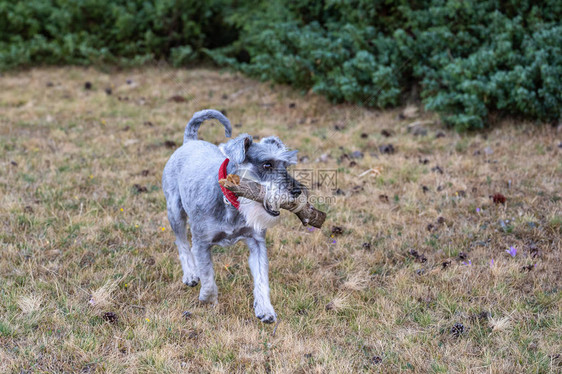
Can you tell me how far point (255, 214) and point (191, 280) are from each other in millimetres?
1380

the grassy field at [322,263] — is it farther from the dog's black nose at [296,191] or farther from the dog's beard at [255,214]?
the dog's black nose at [296,191]

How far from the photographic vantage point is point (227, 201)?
4.20 meters

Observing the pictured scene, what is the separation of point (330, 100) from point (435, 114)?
247cm

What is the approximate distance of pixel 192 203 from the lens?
4543 millimetres

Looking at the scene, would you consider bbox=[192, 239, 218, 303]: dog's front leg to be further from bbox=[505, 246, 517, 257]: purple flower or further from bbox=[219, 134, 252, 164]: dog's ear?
bbox=[505, 246, 517, 257]: purple flower

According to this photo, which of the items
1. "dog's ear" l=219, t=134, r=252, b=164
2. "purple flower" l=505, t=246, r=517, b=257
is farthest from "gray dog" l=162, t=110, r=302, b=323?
"purple flower" l=505, t=246, r=517, b=257

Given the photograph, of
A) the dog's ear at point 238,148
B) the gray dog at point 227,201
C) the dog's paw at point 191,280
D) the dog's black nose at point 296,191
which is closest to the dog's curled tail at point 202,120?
the gray dog at point 227,201

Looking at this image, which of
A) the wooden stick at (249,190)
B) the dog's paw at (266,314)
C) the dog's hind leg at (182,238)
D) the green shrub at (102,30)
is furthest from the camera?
the green shrub at (102,30)

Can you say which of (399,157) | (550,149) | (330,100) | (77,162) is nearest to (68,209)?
(77,162)

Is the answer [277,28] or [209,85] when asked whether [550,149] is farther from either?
[209,85]

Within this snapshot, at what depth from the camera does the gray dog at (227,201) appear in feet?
13.3

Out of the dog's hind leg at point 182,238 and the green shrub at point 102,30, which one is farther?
the green shrub at point 102,30

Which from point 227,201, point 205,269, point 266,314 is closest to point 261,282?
point 266,314

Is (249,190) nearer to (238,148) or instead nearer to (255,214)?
(255,214)
